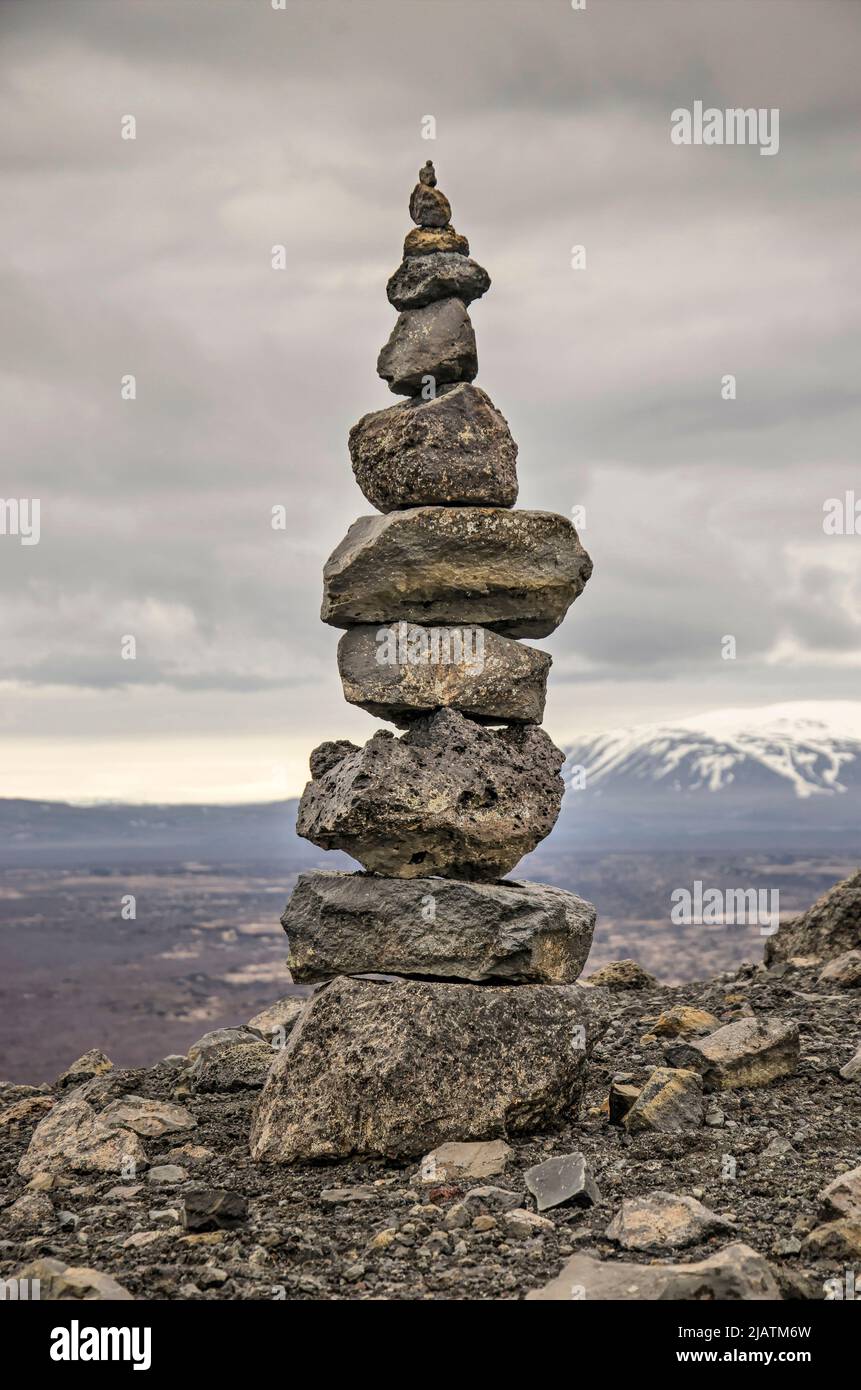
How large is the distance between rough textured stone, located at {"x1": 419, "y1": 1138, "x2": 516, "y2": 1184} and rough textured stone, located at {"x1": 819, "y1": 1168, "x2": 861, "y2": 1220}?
3.01 meters

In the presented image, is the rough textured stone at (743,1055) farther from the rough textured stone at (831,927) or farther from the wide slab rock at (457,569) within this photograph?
the rough textured stone at (831,927)

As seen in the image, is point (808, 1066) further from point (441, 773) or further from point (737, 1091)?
point (441, 773)

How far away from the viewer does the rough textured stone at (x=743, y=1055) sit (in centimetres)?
1281

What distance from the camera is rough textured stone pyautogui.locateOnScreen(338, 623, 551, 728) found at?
13.4m

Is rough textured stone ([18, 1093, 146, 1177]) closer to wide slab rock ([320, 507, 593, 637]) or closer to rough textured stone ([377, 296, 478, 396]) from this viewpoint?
wide slab rock ([320, 507, 593, 637])

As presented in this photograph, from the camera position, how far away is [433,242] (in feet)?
47.5

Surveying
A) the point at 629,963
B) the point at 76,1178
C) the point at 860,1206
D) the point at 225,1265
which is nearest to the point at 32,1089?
the point at 76,1178

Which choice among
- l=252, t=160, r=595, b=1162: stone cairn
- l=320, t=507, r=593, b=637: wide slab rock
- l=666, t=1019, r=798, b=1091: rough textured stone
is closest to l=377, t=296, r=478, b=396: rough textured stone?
l=252, t=160, r=595, b=1162: stone cairn

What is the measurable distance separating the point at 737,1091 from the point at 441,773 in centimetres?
454

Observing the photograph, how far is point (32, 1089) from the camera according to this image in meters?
16.1

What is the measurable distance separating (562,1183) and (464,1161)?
4.60 feet

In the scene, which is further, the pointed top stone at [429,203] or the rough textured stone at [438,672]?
the pointed top stone at [429,203]

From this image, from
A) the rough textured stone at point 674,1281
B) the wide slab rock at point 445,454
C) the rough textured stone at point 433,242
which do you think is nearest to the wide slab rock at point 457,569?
the wide slab rock at point 445,454

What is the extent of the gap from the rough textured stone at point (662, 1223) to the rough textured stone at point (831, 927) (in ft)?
36.5
